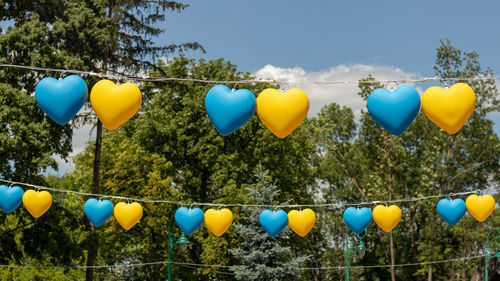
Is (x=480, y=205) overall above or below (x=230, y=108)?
above

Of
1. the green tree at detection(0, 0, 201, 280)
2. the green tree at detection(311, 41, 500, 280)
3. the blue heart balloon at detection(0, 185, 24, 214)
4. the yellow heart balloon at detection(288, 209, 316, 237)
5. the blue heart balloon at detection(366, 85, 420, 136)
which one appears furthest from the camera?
the green tree at detection(311, 41, 500, 280)

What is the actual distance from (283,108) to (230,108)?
0.54 meters

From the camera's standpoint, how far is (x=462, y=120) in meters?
5.44

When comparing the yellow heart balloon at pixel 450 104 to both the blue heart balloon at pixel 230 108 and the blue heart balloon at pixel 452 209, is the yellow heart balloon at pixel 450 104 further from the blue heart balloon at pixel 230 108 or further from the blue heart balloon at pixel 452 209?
the blue heart balloon at pixel 452 209

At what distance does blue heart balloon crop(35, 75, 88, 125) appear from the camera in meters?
5.36

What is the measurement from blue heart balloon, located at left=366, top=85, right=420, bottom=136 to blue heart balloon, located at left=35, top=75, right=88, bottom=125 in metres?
3.05

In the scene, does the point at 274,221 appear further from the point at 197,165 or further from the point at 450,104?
the point at 197,165

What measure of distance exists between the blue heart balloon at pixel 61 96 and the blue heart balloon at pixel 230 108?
1.38 metres

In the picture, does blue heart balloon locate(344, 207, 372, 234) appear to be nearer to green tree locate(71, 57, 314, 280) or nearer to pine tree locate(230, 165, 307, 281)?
pine tree locate(230, 165, 307, 281)

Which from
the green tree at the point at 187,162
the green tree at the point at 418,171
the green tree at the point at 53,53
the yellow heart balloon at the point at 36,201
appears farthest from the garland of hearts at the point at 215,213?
the green tree at the point at 418,171

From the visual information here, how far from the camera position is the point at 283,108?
534 cm

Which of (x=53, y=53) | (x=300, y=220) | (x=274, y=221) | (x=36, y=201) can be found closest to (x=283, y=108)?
(x=274, y=221)

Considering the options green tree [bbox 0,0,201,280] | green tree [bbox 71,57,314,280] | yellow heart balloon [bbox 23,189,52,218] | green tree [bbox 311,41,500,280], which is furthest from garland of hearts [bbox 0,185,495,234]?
green tree [bbox 311,41,500,280]

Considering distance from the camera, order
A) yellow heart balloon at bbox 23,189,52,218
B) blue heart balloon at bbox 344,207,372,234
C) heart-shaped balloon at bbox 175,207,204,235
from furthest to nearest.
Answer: blue heart balloon at bbox 344,207,372,234, heart-shaped balloon at bbox 175,207,204,235, yellow heart balloon at bbox 23,189,52,218
